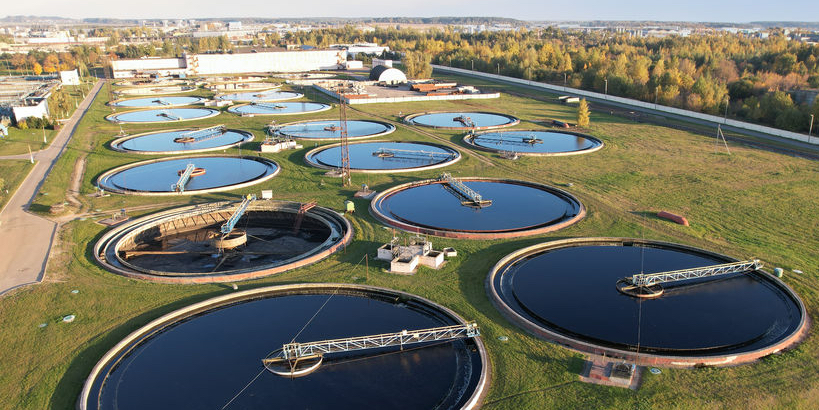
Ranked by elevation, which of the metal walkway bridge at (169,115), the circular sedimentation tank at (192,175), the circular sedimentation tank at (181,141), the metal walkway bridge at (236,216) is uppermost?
the metal walkway bridge at (169,115)

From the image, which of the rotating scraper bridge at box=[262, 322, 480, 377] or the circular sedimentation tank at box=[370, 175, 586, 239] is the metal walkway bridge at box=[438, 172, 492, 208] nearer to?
the circular sedimentation tank at box=[370, 175, 586, 239]

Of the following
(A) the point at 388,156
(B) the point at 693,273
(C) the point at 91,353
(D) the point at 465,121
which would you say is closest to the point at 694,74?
(D) the point at 465,121

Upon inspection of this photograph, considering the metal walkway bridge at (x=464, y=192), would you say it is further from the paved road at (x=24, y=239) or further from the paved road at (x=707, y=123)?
the paved road at (x=707, y=123)

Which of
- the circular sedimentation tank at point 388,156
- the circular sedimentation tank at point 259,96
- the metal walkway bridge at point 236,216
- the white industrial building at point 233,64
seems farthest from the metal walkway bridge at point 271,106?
the white industrial building at point 233,64

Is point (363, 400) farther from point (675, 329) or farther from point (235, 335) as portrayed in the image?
point (675, 329)

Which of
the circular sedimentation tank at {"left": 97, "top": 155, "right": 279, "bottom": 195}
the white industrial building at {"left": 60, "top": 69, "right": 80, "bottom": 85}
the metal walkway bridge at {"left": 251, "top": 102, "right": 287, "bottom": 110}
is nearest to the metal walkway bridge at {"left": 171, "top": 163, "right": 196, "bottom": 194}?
the circular sedimentation tank at {"left": 97, "top": 155, "right": 279, "bottom": 195}

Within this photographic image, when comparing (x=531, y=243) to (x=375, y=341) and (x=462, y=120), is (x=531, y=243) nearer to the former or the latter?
(x=375, y=341)

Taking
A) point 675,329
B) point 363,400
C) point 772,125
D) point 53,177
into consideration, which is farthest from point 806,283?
point 53,177
